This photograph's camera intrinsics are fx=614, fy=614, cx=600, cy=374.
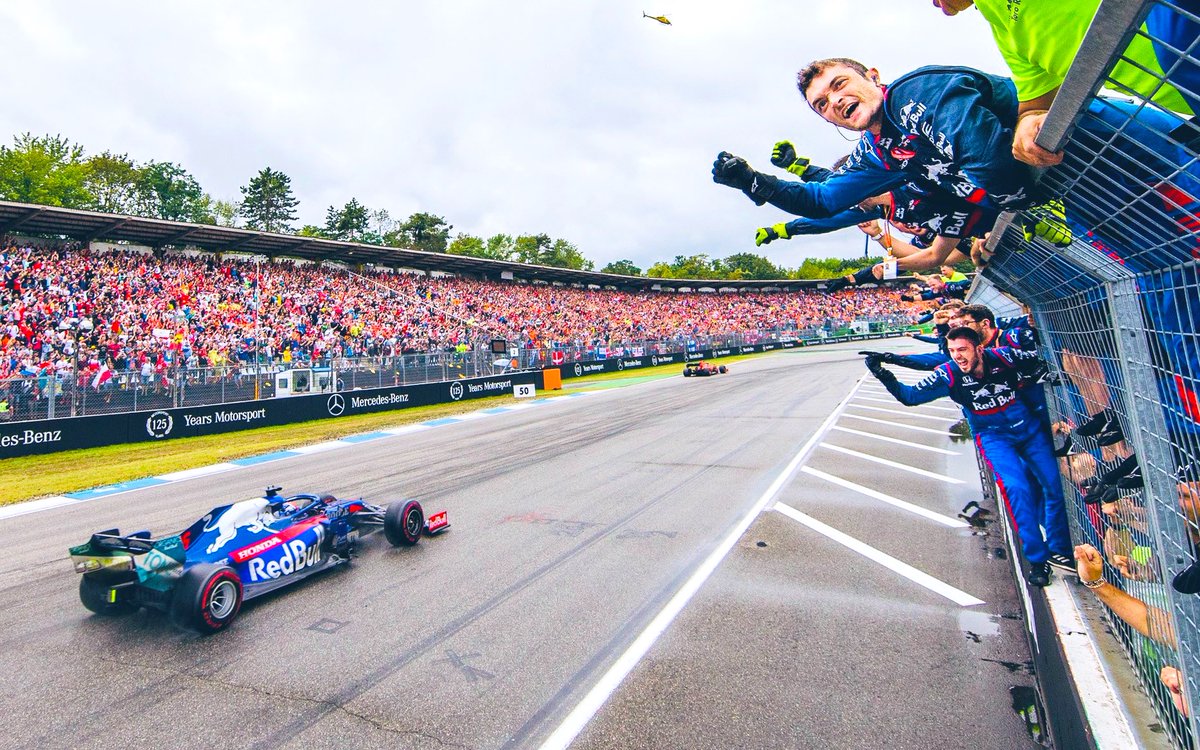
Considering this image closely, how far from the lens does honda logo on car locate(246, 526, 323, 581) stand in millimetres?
5188

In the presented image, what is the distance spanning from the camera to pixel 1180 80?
6.18 ft

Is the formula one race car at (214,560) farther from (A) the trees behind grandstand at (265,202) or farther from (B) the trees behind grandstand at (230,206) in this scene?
(A) the trees behind grandstand at (265,202)

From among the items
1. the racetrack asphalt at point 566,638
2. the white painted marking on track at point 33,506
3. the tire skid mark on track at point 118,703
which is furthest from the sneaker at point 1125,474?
the white painted marking on track at point 33,506

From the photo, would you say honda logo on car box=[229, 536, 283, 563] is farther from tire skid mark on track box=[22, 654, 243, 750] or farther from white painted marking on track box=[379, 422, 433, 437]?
white painted marking on track box=[379, 422, 433, 437]

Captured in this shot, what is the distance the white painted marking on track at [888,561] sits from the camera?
4652 mm

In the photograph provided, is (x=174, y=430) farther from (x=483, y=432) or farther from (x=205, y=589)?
(x=205, y=589)

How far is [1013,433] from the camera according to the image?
179 inches

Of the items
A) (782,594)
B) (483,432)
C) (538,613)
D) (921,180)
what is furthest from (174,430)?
(921,180)

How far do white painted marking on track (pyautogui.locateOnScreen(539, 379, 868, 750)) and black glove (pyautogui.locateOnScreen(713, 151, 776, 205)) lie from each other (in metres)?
2.96

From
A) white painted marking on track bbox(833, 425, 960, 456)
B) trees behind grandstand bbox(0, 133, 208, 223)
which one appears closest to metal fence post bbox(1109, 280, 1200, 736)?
white painted marking on track bbox(833, 425, 960, 456)

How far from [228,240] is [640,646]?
30.5m

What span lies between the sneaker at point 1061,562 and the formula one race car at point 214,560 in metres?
5.80

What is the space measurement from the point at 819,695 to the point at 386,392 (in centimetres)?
1962

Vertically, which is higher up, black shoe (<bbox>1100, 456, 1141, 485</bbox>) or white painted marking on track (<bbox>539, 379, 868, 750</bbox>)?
black shoe (<bbox>1100, 456, 1141, 485</bbox>)
